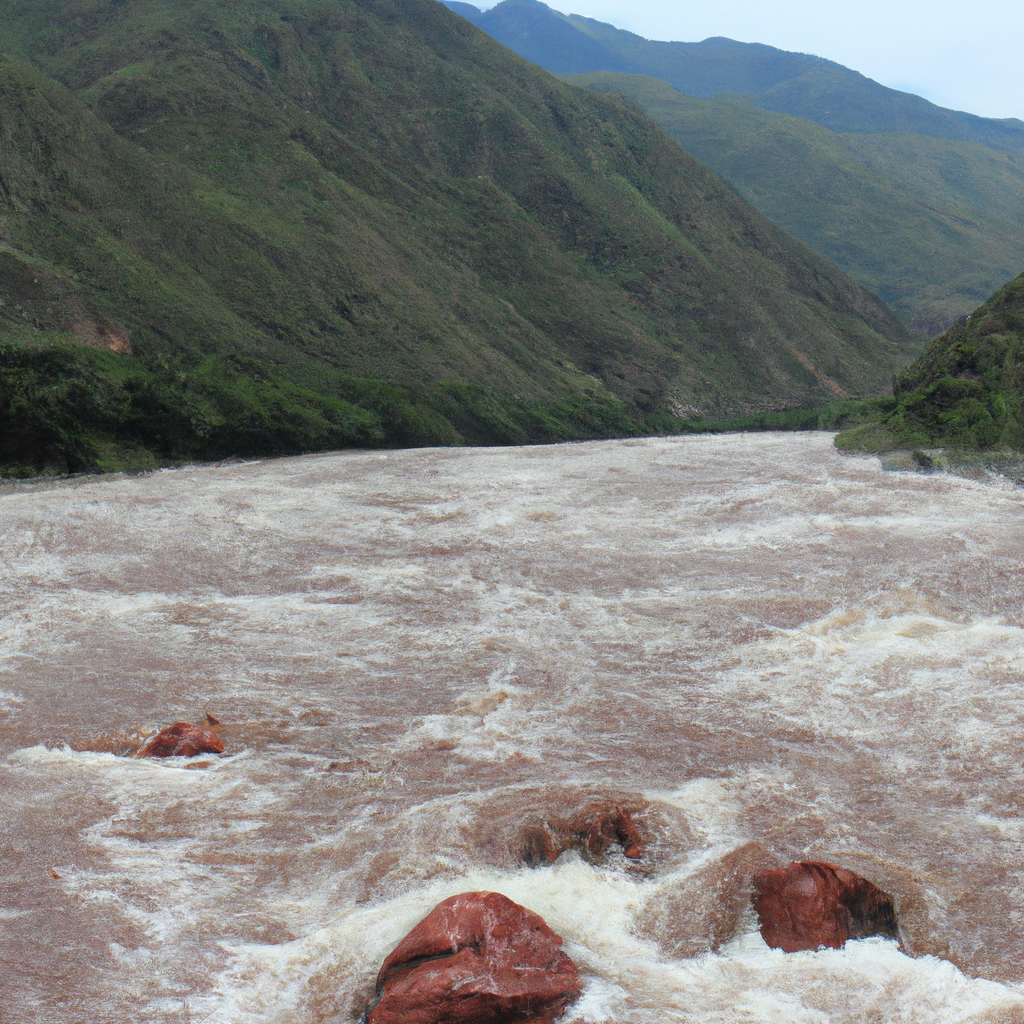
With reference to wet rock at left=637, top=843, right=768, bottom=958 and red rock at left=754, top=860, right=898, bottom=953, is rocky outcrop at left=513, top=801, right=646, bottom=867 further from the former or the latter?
red rock at left=754, top=860, right=898, bottom=953

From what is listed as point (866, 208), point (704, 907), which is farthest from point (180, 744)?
point (866, 208)

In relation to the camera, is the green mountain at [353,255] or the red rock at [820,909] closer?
the red rock at [820,909]

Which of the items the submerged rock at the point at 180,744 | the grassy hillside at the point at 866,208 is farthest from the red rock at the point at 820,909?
the grassy hillside at the point at 866,208

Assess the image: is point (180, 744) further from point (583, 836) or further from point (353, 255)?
point (353, 255)

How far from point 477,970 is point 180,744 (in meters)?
5.14

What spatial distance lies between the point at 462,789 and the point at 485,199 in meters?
63.3

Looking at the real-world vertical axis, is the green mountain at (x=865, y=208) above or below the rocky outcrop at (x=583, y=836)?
above

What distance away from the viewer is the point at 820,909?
772 cm

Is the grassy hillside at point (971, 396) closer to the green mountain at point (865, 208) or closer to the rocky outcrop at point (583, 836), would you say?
the rocky outcrop at point (583, 836)

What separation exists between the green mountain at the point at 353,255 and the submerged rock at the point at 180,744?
1845 centimetres

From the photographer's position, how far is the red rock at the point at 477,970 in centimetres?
662

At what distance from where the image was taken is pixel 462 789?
32.7 ft

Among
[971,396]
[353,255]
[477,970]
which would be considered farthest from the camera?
[353,255]

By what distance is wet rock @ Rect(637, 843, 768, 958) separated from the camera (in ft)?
25.4
